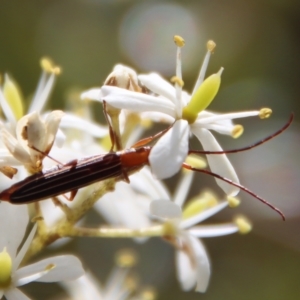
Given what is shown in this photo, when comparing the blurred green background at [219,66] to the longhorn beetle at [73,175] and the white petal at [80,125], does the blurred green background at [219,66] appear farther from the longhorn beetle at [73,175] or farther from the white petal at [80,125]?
the longhorn beetle at [73,175]

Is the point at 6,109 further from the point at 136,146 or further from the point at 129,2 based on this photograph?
the point at 129,2

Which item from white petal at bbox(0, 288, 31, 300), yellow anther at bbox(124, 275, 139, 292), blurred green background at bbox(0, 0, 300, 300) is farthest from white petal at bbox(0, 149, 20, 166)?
blurred green background at bbox(0, 0, 300, 300)

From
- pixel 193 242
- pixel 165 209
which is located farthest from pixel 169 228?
pixel 165 209

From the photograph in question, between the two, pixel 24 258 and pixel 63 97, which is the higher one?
pixel 24 258

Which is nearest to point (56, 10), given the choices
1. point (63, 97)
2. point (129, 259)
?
point (63, 97)

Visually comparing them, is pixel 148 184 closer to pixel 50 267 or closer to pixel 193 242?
pixel 193 242

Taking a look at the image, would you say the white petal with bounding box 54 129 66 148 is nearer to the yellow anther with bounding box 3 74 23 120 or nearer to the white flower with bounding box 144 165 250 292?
the yellow anther with bounding box 3 74 23 120

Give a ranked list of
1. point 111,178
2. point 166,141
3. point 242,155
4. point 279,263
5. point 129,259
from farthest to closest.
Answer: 1. point 242,155
2. point 279,263
3. point 129,259
4. point 111,178
5. point 166,141
